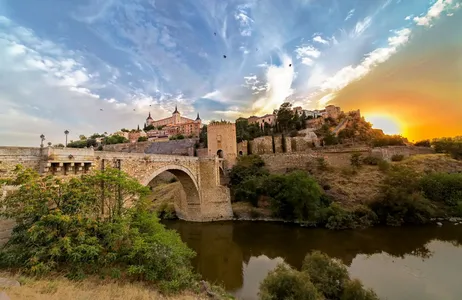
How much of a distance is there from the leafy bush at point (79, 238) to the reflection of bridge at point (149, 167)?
2.23 feet

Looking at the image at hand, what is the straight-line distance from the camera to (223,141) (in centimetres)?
2602

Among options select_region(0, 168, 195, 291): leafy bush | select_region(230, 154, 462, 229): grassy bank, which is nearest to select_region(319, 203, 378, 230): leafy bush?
select_region(230, 154, 462, 229): grassy bank

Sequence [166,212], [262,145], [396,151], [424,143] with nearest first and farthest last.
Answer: [166,212] → [396,151] → [262,145] → [424,143]

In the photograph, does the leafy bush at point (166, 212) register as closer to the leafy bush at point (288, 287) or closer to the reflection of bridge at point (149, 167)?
the reflection of bridge at point (149, 167)

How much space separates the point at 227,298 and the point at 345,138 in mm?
31709

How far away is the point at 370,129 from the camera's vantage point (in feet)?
129

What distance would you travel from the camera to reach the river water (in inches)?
349

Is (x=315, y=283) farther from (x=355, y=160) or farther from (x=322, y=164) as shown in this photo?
(x=355, y=160)

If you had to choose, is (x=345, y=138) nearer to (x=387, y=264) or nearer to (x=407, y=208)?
(x=407, y=208)

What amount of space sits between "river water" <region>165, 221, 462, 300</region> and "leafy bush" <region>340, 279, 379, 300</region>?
210cm

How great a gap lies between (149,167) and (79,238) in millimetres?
6837

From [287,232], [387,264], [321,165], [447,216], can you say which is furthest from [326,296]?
[321,165]

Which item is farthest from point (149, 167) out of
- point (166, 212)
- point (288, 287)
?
point (288, 287)

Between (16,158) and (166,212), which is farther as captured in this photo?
(166,212)
